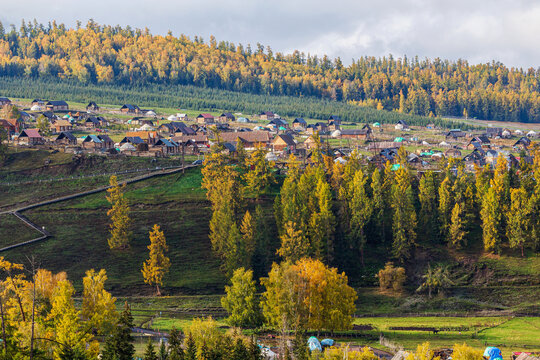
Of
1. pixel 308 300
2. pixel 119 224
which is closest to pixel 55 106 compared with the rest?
pixel 119 224

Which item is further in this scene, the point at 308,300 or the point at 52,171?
the point at 52,171

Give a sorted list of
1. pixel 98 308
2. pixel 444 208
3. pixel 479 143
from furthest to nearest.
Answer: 1. pixel 479 143
2. pixel 444 208
3. pixel 98 308

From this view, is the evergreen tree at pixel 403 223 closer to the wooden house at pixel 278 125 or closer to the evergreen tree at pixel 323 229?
the evergreen tree at pixel 323 229

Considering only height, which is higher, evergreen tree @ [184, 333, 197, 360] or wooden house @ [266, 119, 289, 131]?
wooden house @ [266, 119, 289, 131]

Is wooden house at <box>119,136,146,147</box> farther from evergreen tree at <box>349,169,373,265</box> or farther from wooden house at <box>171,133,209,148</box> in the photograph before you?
evergreen tree at <box>349,169,373,265</box>

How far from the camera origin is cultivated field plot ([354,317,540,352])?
194 feet

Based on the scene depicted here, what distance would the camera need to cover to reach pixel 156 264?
3174 inches

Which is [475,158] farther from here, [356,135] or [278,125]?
[278,125]

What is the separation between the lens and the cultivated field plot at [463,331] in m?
59.1

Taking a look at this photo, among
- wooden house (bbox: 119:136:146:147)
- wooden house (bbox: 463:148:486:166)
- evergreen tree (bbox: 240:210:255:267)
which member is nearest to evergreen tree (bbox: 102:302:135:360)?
evergreen tree (bbox: 240:210:255:267)

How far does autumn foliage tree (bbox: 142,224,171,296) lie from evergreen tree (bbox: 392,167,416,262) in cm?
3405

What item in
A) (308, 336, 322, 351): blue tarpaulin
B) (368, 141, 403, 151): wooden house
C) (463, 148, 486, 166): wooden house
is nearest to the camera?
(308, 336, 322, 351): blue tarpaulin

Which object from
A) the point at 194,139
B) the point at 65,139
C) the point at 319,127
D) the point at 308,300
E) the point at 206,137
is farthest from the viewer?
the point at 319,127

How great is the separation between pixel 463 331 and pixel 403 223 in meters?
28.2
